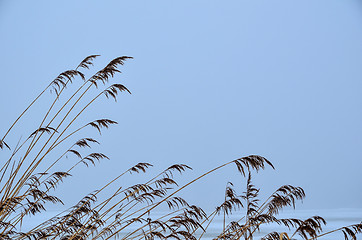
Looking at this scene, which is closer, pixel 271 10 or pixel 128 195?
pixel 128 195

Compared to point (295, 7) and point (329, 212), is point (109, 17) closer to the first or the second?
point (295, 7)

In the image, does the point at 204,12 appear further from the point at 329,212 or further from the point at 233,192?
the point at 233,192

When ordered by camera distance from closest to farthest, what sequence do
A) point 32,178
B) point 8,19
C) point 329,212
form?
point 32,178 → point 329,212 → point 8,19

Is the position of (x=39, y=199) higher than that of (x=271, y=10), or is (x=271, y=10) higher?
(x=271, y=10)

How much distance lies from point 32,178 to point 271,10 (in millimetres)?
11954

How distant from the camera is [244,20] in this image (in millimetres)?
13656

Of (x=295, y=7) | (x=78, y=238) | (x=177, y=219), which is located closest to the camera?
(x=177, y=219)

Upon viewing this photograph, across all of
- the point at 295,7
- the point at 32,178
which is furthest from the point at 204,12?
the point at 32,178

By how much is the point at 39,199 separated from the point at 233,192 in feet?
3.19

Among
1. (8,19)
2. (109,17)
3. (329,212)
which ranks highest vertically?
(109,17)

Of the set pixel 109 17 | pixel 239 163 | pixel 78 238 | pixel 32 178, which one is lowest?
pixel 78 238

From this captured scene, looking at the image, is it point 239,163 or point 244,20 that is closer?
point 239,163

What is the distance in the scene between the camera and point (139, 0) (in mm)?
14117

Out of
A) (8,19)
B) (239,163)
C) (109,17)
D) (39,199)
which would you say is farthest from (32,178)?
(109,17)
